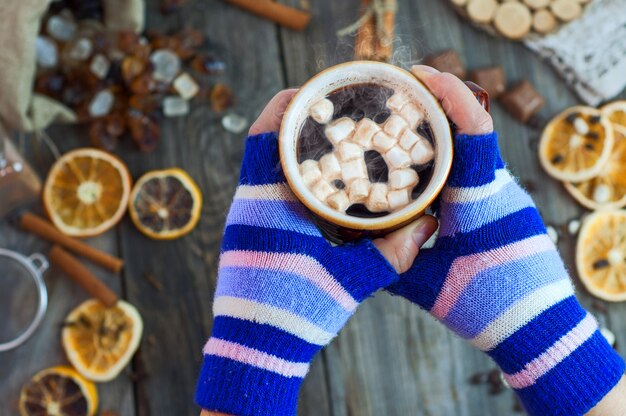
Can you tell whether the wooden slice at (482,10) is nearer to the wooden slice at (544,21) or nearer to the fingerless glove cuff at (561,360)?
the wooden slice at (544,21)

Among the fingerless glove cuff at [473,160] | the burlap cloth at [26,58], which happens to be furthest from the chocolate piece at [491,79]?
the burlap cloth at [26,58]

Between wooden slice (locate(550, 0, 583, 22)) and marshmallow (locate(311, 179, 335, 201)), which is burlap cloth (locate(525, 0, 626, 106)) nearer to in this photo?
wooden slice (locate(550, 0, 583, 22))

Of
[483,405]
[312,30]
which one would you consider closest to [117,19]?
[312,30]

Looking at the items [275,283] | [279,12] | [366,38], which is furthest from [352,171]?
[279,12]

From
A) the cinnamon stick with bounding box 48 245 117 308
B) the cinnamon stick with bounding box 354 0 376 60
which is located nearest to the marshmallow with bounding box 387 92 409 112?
the cinnamon stick with bounding box 354 0 376 60

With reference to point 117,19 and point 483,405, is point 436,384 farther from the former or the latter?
point 117,19

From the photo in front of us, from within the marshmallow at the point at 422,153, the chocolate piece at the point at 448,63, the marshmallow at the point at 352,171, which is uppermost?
the marshmallow at the point at 422,153

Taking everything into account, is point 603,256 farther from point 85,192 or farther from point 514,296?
point 85,192
